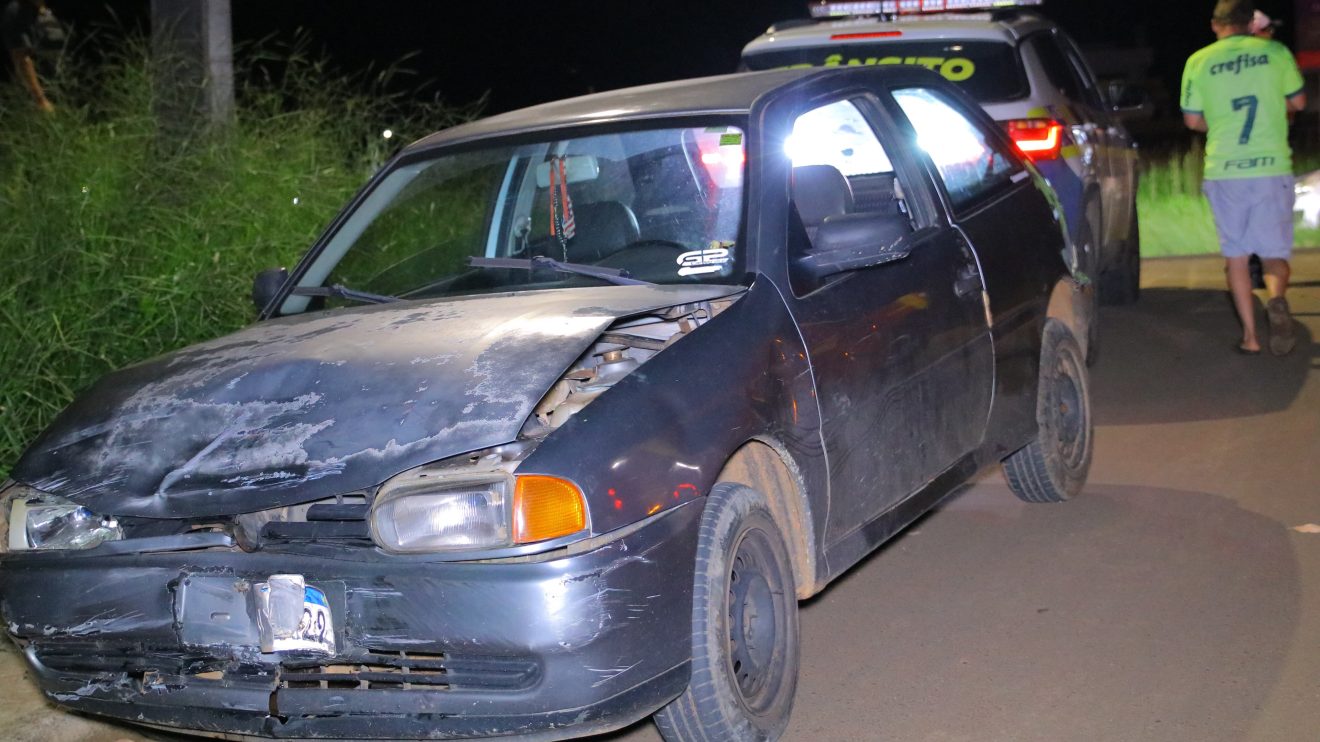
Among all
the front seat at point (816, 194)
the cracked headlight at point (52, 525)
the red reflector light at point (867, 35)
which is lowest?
the cracked headlight at point (52, 525)

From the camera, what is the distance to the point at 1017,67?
9000mm

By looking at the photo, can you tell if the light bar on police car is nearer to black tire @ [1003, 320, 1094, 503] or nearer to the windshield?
black tire @ [1003, 320, 1094, 503]

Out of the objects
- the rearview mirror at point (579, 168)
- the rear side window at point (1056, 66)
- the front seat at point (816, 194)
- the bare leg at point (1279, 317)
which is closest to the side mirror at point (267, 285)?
the rearview mirror at point (579, 168)

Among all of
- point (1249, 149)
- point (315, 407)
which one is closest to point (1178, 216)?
point (1249, 149)

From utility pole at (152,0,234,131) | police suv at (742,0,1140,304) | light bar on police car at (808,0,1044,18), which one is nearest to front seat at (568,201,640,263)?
police suv at (742,0,1140,304)

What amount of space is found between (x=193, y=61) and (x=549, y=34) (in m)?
36.5

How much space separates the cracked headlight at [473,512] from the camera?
11.6 ft

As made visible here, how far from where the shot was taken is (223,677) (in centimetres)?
376

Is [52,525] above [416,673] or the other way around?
above

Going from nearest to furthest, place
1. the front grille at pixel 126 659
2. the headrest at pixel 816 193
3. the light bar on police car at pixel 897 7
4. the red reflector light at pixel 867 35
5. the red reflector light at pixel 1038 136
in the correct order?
the front grille at pixel 126 659 < the headrest at pixel 816 193 < the red reflector light at pixel 1038 136 < the red reflector light at pixel 867 35 < the light bar on police car at pixel 897 7

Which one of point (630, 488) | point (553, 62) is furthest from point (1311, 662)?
point (553, 62)

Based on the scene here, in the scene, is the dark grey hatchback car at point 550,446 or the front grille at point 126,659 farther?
the front grille at point 126,659

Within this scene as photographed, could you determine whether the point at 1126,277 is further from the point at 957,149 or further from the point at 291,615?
the point at 291,615

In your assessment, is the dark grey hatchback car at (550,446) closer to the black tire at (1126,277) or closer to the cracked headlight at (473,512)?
the cracked headlight at (473,512)
